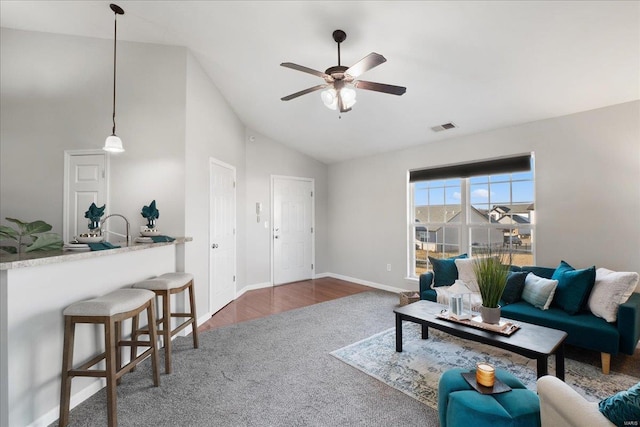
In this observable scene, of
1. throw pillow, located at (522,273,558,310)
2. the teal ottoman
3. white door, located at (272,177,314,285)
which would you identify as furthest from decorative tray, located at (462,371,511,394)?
white door, located at (272,177,314,285)

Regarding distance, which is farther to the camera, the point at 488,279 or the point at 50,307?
the point at 488,279

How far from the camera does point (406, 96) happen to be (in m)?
3.35

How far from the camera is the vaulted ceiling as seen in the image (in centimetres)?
217

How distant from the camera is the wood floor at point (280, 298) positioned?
382 cm

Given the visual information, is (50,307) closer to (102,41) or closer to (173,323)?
(173,323)

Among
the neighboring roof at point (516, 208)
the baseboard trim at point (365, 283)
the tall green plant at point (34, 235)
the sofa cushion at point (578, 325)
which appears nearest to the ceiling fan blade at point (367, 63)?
the tall green plant at point (34, 235)

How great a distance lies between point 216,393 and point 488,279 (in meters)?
2.23

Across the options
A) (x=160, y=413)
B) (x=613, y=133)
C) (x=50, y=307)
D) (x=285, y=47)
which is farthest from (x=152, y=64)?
(x=613, y=133)

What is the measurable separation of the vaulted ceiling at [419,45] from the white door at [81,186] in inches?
Result: 55.3

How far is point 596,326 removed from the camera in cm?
241

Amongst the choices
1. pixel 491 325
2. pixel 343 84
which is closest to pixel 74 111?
pixel 343 84

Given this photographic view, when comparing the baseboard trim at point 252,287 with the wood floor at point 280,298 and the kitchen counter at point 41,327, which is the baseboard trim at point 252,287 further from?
the kitchen counter at point 41,327

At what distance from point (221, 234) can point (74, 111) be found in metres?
2.20

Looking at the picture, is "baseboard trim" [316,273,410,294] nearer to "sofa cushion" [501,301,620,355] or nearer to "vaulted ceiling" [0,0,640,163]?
"sofa cushion" [501,301,620,355]
